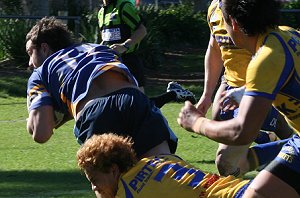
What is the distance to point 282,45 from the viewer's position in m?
4.63

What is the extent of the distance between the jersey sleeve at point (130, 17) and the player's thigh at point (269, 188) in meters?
6.71

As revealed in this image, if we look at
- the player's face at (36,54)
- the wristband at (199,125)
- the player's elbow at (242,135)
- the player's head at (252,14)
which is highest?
the player's head at (252,14)

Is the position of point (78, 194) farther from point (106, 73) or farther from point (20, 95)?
point (20, 95)

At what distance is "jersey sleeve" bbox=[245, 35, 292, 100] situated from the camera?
452 cm

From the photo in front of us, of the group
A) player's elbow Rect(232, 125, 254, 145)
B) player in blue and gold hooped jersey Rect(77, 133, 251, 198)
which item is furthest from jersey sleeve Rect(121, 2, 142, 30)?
player's elbow Rect(232, 125, 254, 145)

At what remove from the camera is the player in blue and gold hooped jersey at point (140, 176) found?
4.79 meters

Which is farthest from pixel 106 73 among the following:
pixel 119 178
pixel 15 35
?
pixel 15 35

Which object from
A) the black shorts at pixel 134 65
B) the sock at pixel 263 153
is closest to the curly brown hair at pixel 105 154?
the sock at pixel 263 153

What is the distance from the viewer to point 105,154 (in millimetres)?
4879

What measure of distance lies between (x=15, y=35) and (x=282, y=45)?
1570 centimetres

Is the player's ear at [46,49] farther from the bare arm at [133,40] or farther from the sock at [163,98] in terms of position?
the bare arm at [133,40]

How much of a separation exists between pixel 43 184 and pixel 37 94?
9.13ft

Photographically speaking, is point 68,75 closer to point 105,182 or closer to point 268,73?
point 105,182

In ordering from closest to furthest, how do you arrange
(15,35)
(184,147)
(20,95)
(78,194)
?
1. (78,194)
2. (184,147)
3. (20,95)
4. (15,35)
